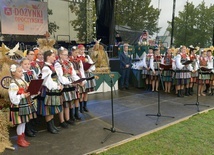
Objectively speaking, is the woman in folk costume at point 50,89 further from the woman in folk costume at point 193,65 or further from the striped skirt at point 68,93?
the woman in folk costume at point 193,65

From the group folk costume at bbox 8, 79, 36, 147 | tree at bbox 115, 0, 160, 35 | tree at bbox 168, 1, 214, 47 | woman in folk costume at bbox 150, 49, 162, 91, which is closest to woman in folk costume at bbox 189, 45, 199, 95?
woman in folk costume at bbox 150, 49, 162, 91

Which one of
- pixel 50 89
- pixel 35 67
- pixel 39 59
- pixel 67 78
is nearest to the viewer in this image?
pixel 50 89

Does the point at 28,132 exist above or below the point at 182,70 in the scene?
below

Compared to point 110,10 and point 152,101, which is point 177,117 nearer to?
point 152,101

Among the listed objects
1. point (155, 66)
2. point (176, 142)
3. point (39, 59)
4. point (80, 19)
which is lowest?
point (176, 142)

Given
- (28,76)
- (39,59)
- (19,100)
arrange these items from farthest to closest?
(39,59), (28,76), (19,100)

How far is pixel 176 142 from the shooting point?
3.45m

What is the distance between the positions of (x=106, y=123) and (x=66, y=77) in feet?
3.90

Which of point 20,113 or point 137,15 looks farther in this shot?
point 137,15

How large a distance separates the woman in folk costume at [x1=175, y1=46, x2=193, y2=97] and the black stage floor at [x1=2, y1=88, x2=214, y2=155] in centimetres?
37

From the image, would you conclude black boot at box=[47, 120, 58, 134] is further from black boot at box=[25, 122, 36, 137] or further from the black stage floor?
black boot at box=[25, 122, 36, 137]

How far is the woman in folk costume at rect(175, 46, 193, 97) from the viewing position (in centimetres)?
642

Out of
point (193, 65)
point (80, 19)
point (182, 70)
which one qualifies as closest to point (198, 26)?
point (80, 19)

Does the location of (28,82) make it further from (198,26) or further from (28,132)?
(198,26)
